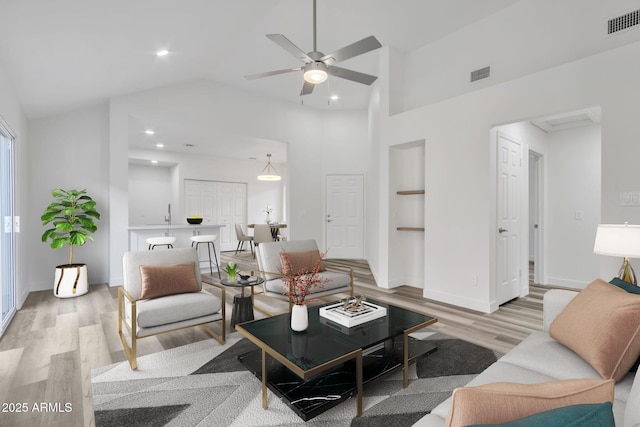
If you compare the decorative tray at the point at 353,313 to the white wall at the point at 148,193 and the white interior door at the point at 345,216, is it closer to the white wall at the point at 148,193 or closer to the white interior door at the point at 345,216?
the white interior door at the point at 345,216

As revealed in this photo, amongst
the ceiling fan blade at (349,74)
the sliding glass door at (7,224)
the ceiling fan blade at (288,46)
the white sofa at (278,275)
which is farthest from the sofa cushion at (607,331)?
the sliding glass door at (7,224)

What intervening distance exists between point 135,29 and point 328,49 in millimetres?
2609

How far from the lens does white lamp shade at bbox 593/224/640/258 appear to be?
7.10 feet

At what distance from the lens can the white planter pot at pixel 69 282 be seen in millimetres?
4418

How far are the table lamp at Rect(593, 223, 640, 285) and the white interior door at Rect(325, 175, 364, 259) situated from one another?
5.44 meters

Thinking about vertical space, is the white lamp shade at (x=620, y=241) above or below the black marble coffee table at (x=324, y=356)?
above

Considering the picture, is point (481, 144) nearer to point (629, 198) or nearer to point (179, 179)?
point (629, 198)

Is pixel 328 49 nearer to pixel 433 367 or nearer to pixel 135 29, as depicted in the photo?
pixel 135 29

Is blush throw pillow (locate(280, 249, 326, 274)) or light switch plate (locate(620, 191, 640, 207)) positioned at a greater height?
light switch plate (locate(620, 191, 640, 207))

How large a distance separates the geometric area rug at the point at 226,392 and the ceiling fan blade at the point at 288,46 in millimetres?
2503

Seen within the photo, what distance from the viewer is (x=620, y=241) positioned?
2227mm

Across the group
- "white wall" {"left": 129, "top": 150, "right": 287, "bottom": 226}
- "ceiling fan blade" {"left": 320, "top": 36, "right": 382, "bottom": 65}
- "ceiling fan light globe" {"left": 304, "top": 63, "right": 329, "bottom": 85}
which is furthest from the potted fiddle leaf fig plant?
"white wall" {"left": 129, "top": 150, "right": 287, "bottom": 226}

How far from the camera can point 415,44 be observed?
15.6 feet

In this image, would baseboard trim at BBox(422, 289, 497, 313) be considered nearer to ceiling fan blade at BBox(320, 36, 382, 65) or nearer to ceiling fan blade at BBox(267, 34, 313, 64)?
ceiling fan blade at BBox(320, 36, 382, 65)
